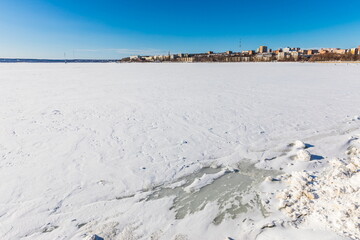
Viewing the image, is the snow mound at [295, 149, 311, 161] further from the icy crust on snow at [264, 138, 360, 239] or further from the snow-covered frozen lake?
the icy crust on snow at [264, 138, 360, 239]

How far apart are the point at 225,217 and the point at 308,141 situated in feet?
11.3

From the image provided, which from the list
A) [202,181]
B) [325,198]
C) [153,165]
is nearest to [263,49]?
[153,165]

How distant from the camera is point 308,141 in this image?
541cm

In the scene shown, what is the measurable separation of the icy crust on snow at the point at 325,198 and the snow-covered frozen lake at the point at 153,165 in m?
0.15

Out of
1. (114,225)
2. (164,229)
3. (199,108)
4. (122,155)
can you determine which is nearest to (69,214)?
(114,225)

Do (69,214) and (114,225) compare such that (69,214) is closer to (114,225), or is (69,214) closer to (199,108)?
(114,225)

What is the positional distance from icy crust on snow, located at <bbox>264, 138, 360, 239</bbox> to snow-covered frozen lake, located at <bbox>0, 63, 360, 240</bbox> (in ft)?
0.50

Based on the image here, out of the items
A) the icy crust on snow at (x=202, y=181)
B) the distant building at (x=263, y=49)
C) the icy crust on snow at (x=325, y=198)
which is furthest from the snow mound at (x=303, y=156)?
the distant building at (x=263, y=49)

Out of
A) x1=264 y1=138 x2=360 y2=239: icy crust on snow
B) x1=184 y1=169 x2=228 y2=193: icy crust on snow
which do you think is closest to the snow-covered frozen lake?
x1=184 y1=169 x2=228 y2=193: icy crust on snow

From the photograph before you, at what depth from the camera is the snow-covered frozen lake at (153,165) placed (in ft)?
9.57

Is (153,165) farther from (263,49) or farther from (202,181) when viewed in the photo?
(263,49)

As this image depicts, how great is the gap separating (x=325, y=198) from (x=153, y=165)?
9.16ft

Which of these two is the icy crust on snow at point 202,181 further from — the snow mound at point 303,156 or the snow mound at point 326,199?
the snow mound at point 303,156

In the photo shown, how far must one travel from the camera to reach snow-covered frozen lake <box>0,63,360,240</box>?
292 cm
